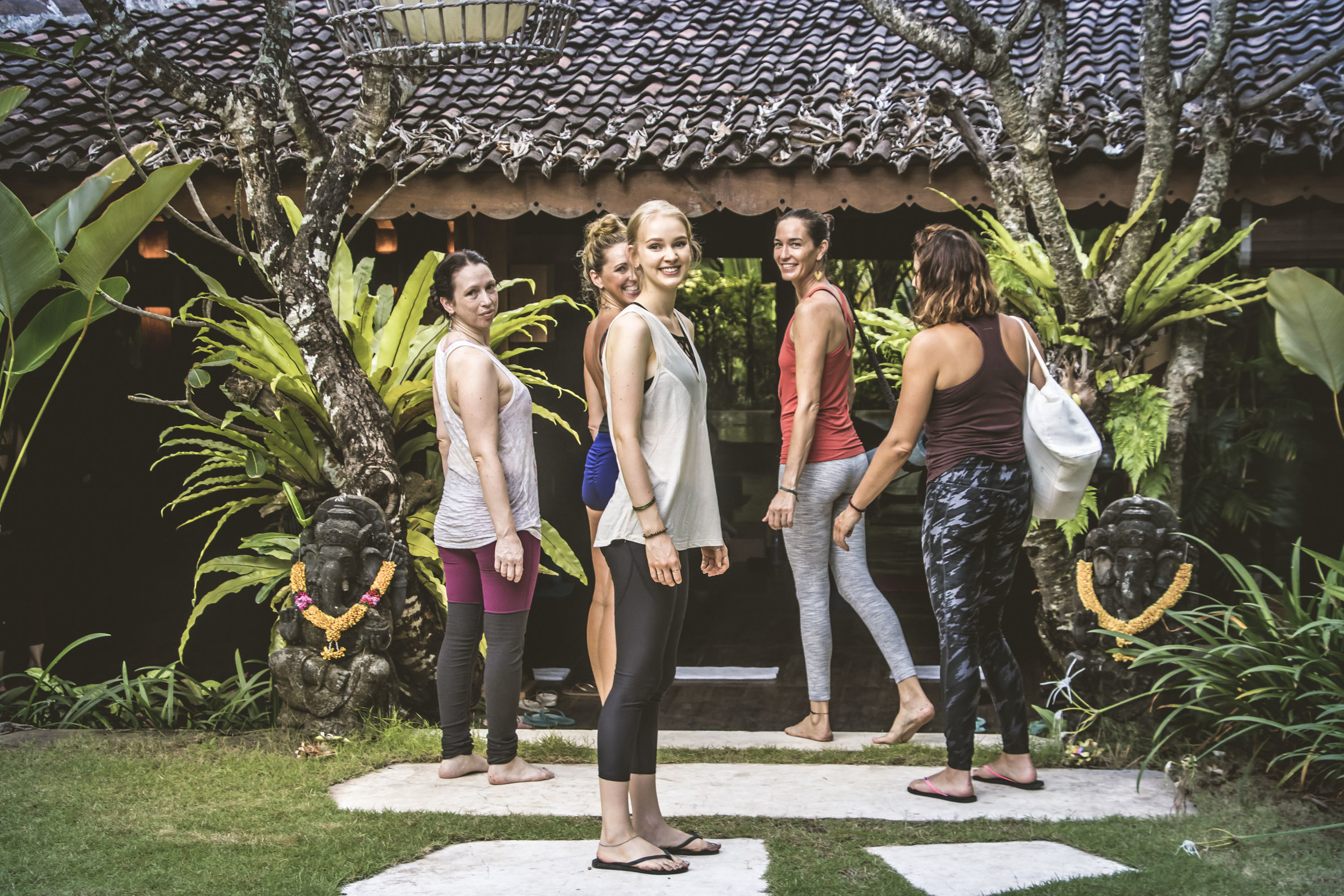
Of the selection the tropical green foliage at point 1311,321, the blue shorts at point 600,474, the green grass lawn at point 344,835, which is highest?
the tropical green foliage at point 1311,321

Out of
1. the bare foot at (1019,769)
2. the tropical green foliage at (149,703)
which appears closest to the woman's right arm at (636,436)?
the bare foot at (1019,769)

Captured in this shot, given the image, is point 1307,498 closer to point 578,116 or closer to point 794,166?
point 794,166

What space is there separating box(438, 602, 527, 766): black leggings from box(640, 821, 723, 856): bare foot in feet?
3.02

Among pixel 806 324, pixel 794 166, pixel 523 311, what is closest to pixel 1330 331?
pixel 806 324

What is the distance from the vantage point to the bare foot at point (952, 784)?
3.49 meters

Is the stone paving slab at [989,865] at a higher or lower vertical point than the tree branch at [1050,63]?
lower

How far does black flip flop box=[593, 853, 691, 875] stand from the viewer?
2811 millimetres

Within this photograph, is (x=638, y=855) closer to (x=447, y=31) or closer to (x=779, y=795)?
(x=779, y=795)

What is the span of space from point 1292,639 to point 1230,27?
2706 millimetres

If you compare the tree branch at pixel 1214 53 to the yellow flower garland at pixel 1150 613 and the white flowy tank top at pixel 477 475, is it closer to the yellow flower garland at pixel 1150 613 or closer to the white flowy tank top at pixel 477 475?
the yellow flower garland at pixel 1150 613

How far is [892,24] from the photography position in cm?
473

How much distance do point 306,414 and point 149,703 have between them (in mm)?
1405

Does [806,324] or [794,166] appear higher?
[794,166]

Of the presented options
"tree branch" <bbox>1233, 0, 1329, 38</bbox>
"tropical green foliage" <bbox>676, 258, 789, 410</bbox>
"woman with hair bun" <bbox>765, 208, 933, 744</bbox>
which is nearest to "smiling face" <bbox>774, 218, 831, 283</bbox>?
"woman with hair bun" <bbox>765, 208, 933, 744</bbox>
